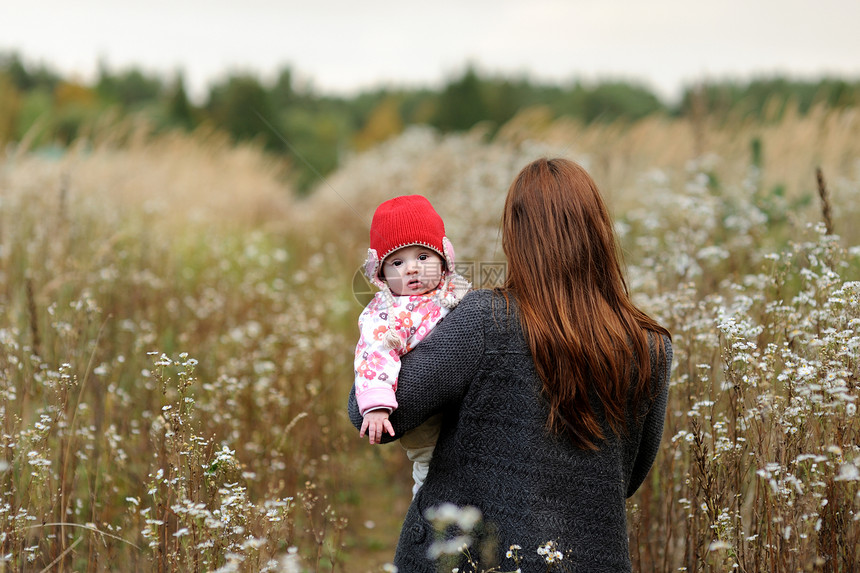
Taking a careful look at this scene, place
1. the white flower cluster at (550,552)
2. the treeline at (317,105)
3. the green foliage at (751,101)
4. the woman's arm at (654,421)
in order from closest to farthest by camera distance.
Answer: the white flower cluster at (550,552)
the woman's arm at (654,421)
the green foliage at (751,101)
the treeline at (317,105)

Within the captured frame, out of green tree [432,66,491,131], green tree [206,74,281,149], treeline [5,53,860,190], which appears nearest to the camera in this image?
treeline [5,53,860,190]

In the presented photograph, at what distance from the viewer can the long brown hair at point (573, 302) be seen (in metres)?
1.73

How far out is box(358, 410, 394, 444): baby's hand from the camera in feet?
5.56

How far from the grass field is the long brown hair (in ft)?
1.28

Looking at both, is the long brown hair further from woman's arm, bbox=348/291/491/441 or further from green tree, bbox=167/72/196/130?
green tree, bbox=167/72/196/130

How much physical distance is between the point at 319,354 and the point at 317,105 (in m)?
39.4

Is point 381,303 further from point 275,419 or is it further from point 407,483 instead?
point 407,483

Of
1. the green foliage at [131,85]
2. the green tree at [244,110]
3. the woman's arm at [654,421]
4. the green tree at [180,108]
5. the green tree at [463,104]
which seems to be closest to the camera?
the woman's arm at [654,421]

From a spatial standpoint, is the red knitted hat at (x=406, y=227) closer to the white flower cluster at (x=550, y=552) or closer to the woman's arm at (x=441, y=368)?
the woman's arm at (x=441, y=368)

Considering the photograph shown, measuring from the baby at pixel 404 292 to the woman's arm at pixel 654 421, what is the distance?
1.80 ft

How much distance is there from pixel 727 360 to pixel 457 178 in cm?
619

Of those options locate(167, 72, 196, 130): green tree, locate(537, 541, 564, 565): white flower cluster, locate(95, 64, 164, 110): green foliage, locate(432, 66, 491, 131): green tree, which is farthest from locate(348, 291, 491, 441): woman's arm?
locate(95, 64, 164, 110): green foliage

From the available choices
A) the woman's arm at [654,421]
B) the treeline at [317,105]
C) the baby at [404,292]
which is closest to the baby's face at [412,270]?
the baby at [404,292]

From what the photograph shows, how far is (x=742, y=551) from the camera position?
6.40 feet
